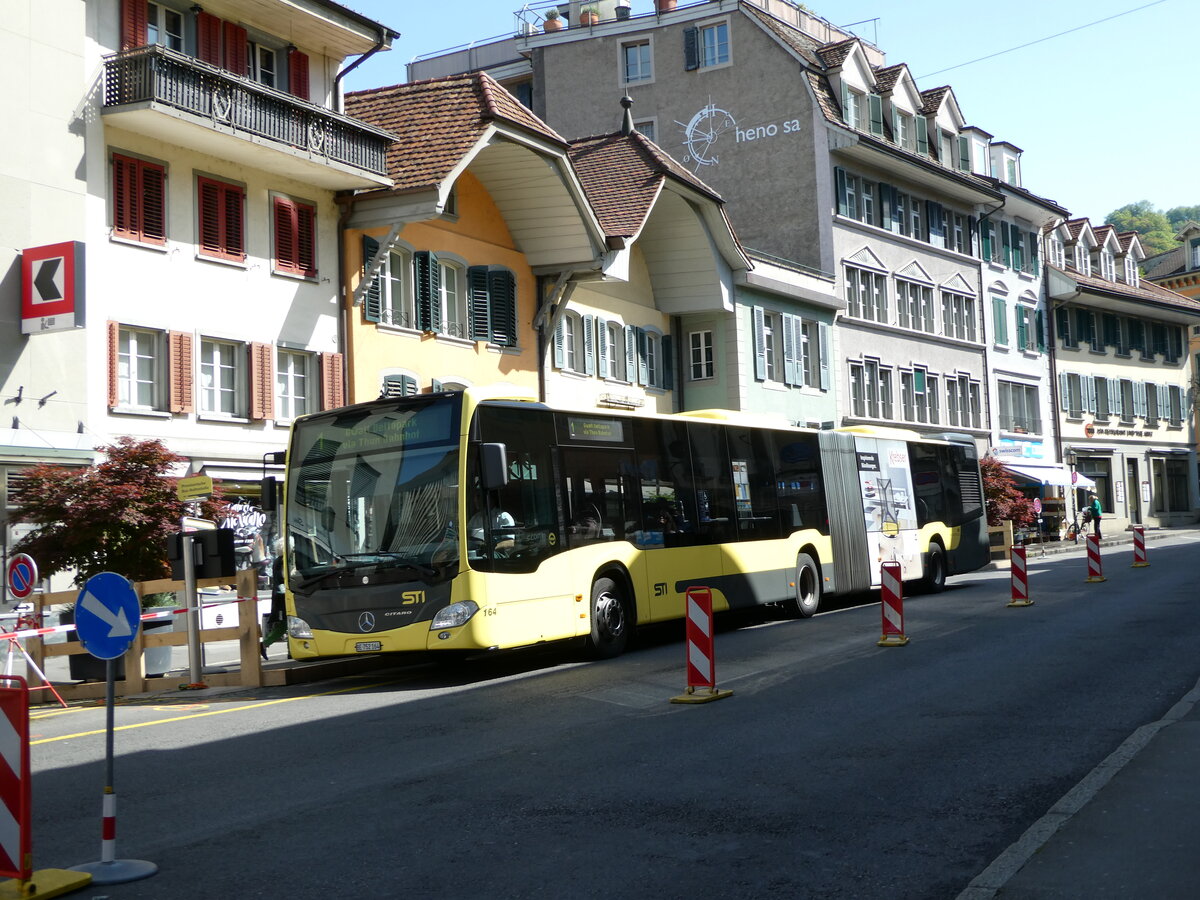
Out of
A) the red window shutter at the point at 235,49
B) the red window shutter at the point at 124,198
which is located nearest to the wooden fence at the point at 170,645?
the red window shutter at the point at 124,198

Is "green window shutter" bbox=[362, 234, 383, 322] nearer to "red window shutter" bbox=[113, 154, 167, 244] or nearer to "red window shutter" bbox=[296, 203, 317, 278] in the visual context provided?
"red window shutter" bbox=[296, 203, 317, 278]

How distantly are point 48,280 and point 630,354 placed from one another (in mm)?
18385

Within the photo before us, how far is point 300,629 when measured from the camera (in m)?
15.2

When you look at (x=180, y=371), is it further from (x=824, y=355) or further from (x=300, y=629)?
(x=824, y=355)

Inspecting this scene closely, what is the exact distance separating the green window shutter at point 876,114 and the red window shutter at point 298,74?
86.4 feet

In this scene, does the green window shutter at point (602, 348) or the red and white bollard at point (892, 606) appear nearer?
the red and white bollard at point (892, 606)

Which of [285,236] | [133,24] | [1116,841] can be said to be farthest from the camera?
[285,236]

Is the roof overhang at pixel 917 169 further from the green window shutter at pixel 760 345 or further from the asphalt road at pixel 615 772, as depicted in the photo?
the asphalt road at pixel 615 772

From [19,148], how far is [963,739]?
Answer: 56.7 ft

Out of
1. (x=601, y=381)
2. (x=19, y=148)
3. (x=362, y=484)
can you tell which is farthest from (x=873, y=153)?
(x=362, y=484)

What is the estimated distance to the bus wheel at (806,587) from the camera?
22.1 metres

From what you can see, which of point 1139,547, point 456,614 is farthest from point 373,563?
point 1139,547

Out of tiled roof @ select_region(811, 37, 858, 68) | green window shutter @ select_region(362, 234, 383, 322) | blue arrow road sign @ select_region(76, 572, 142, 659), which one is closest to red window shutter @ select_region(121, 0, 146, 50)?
green window shutter @ select_region(362, 234, 383, 322)

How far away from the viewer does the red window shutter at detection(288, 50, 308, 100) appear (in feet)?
86.3
